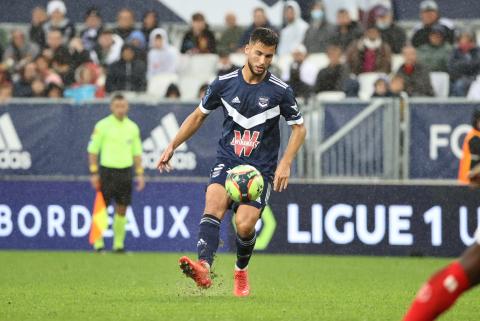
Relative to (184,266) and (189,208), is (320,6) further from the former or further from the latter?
(184,266)

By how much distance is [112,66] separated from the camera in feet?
69.3

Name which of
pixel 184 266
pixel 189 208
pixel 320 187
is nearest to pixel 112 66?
pixel 189 208

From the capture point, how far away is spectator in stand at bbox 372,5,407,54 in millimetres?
21047

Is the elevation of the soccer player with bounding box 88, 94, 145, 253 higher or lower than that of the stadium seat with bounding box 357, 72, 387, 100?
lower

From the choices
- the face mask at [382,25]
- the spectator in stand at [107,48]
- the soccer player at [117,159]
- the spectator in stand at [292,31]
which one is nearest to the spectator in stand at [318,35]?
the spectator in stand at [292,31]

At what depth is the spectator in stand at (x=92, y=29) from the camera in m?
22.8

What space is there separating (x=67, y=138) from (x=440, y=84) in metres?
6.18

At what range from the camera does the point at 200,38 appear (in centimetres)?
2161

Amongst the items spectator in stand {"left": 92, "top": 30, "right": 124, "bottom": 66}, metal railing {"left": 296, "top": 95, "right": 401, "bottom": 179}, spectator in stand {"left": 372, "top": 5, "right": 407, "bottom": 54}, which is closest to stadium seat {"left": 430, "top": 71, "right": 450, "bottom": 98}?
spectator in stand {"left": 372, "top": 5, "right": 407, "bottom": 54}

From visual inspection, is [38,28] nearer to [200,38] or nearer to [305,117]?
[200,38]

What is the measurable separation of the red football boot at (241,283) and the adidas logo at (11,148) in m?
8.82

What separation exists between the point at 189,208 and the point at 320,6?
5.67m

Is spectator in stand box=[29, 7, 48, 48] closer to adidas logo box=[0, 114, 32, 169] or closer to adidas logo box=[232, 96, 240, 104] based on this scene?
adidas logo box=[0, 114, 32, 169]

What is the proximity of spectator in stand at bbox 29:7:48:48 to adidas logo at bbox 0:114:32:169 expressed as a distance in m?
4.36
